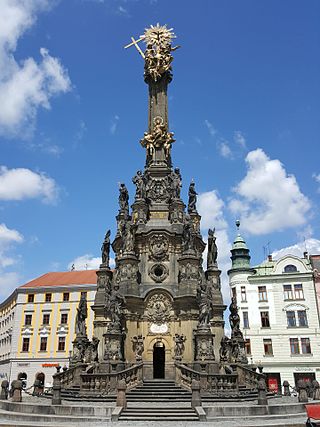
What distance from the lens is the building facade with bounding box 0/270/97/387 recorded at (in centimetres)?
4731

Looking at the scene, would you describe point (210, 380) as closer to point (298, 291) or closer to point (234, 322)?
point (234, 322)

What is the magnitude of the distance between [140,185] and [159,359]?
12209mm

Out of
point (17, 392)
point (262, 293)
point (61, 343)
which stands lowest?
point (17, 392)

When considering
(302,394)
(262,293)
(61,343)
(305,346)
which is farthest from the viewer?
(61,343)

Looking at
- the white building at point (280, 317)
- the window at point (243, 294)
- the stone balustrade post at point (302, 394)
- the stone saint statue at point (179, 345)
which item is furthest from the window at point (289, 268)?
the stone balustrade post at point (302, 394)

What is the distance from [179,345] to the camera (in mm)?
23750

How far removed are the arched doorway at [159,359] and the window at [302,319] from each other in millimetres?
21274

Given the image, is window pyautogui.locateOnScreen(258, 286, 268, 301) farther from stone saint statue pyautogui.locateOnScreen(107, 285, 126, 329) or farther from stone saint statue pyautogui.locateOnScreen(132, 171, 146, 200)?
stone saint statue pyautogui.locateOnScreen(107, 285, 126, 329)

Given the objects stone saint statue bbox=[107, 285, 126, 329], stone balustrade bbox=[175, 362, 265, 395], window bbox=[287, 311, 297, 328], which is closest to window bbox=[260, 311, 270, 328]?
window bbox=[287, 311, 297, 328]

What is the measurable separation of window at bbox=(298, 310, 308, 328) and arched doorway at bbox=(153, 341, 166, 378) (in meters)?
21.3

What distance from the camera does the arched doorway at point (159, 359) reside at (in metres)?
24.3

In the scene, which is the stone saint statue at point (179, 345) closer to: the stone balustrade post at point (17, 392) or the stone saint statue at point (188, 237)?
the stone saint statue at point (188, 237)

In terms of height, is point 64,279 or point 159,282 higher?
point 64,279

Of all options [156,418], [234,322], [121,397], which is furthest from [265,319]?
[156,418]
